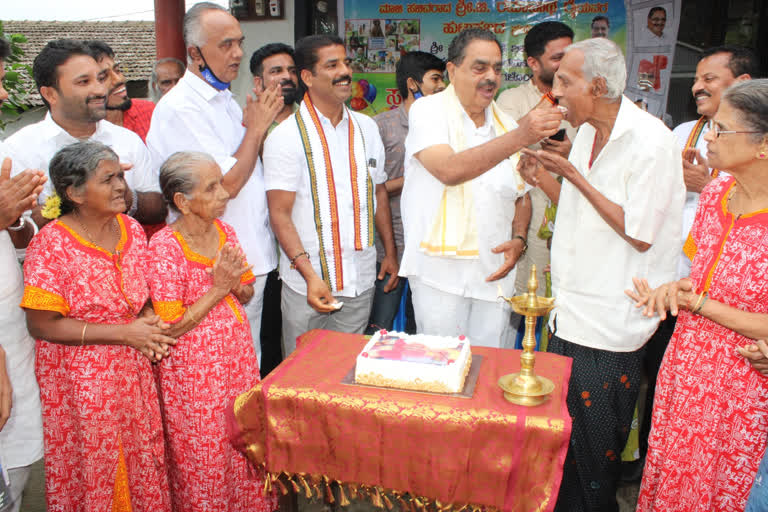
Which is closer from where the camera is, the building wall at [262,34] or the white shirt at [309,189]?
the white shirt at [309,189]

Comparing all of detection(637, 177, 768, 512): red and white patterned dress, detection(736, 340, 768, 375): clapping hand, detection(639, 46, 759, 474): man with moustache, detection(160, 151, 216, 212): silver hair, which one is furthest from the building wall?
detection(736, 340, 768, 375): clapping hand

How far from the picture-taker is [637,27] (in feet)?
19.0

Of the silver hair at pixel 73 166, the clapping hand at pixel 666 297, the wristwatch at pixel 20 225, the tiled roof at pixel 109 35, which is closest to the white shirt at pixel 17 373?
the wristwatch at pixel 20 225

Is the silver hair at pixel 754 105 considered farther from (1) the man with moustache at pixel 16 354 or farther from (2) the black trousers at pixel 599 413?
(1) the man with moustache at pixel 16 354

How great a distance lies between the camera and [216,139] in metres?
3.30

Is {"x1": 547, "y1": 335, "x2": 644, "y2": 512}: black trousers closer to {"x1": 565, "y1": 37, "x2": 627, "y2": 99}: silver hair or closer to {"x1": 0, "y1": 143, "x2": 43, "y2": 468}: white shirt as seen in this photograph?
{"x1": 565, "y1": 37, "x2": 627, "y2": 99}: silver hair

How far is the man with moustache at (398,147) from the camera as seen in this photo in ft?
13.7

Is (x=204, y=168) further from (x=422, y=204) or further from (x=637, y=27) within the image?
(x=637, y=27)

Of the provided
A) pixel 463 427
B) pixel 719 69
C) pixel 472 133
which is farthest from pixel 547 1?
pixel 463 427

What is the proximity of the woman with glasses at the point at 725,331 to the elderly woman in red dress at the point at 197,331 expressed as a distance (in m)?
1.81

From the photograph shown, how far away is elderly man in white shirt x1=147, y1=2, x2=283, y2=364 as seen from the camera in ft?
10.6

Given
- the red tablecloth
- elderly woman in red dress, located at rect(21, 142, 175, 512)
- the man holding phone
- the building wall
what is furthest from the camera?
the building wall

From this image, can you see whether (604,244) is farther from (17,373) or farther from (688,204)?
(17,373)

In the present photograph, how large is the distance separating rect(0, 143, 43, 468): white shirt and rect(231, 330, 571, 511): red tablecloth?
93 centimetres
